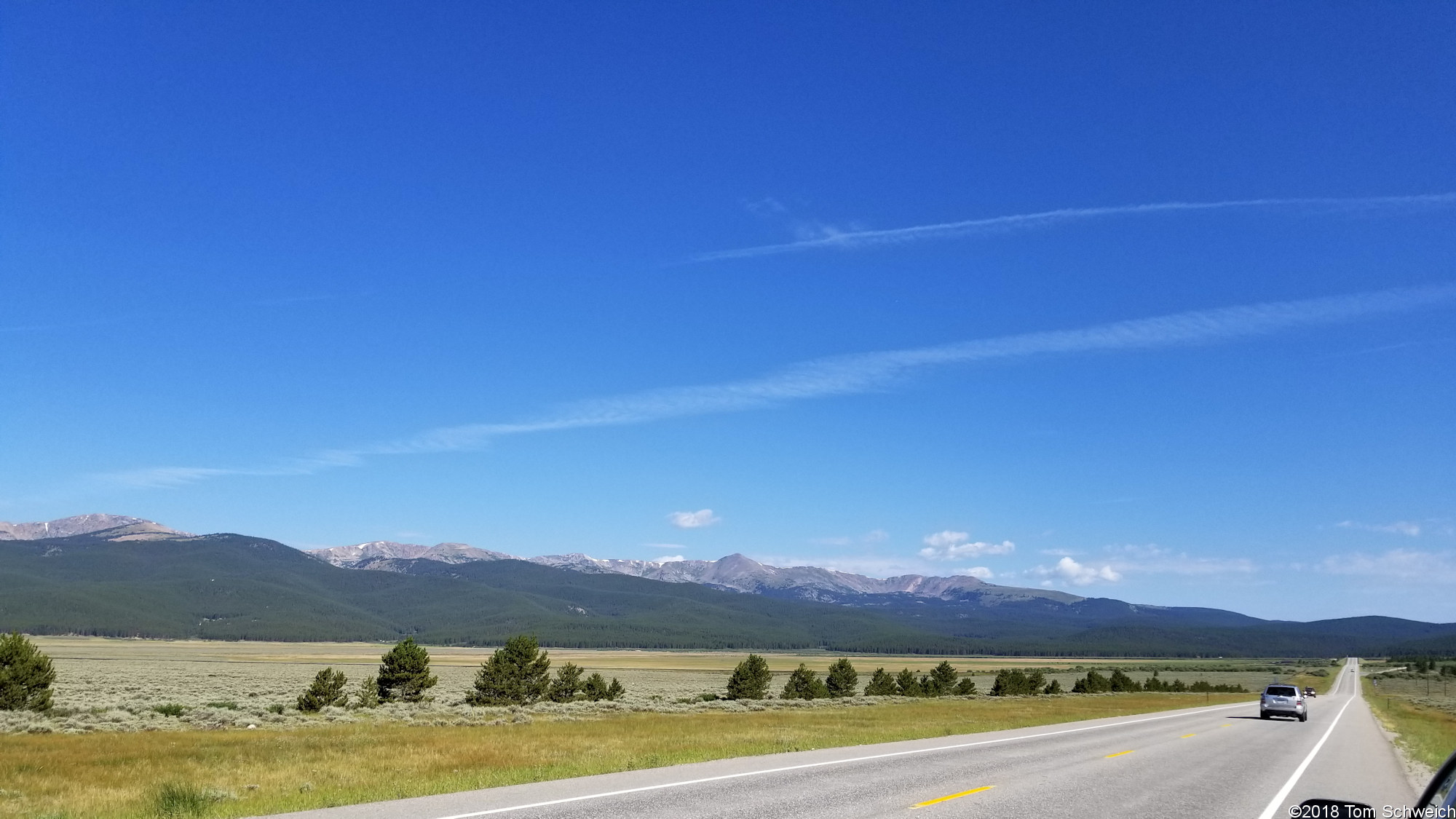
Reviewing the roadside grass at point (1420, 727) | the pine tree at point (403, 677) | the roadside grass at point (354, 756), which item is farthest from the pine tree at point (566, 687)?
the roadside grass at point (1420, 727)

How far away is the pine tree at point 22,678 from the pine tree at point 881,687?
54.5 m

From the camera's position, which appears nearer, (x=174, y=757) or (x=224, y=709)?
(x=174, y=757)

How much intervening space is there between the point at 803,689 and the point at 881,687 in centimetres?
1026

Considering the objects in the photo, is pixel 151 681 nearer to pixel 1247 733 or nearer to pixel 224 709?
pixel 224 709

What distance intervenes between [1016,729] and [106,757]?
28.9 metres

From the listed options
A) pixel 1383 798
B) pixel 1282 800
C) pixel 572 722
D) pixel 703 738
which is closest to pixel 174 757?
pixel 703 738

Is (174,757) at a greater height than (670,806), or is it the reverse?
(670,806)

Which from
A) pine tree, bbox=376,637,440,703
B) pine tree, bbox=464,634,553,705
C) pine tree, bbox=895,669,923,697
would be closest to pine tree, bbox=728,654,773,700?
pine tree, bbox=895,669,923,697

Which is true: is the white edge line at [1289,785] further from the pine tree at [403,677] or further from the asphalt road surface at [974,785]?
the pine tree at [403,677]

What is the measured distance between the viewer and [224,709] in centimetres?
4484

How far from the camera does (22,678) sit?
41.7m

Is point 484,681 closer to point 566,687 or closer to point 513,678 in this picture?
point 513,678

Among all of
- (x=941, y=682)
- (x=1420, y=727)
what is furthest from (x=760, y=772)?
(x=941, y=682)

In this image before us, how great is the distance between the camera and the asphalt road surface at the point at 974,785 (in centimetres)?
1373
